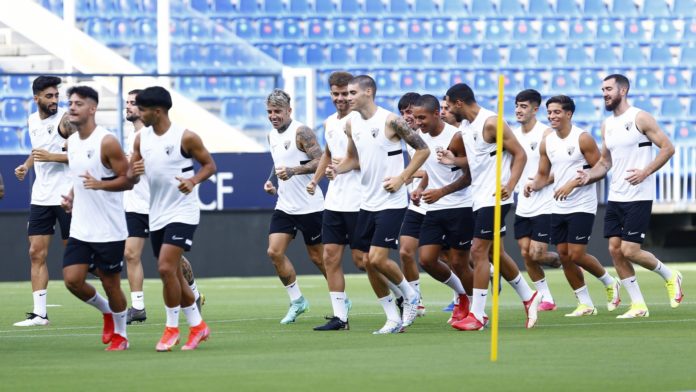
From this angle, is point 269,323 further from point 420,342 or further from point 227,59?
point 227,59

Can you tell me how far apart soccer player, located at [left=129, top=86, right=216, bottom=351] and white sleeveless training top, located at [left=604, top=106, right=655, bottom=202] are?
4978 millimetres

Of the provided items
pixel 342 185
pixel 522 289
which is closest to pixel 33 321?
pixel 342 185

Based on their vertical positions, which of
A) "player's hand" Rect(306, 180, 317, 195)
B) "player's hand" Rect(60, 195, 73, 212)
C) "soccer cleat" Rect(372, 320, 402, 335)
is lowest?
"soccer cleat" Rect(372, 320, 402, 335)

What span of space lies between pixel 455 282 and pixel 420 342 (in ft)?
8.74

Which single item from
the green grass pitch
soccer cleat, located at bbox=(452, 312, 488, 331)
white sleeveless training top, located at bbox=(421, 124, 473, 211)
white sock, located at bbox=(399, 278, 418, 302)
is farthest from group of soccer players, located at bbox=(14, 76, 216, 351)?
white sleeveless training top, located at bbox=(421, 124, 473, 211)

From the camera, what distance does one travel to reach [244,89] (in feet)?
81.4

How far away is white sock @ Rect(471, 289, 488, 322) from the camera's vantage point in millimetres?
13086

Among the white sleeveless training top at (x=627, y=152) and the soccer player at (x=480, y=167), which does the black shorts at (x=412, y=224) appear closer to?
the soccer player at (x=480, y=167)

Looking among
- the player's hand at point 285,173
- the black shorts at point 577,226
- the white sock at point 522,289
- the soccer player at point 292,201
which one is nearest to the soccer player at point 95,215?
the player's hand at point 285,173

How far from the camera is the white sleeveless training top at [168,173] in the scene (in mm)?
11461

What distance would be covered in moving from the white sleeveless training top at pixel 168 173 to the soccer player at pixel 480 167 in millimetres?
2824

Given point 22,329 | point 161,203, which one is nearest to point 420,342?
point 161,203

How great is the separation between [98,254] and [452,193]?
3.69 metres

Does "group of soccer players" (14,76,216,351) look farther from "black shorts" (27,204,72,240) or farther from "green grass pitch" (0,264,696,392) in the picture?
"black shorts" (27,204,72,240)
